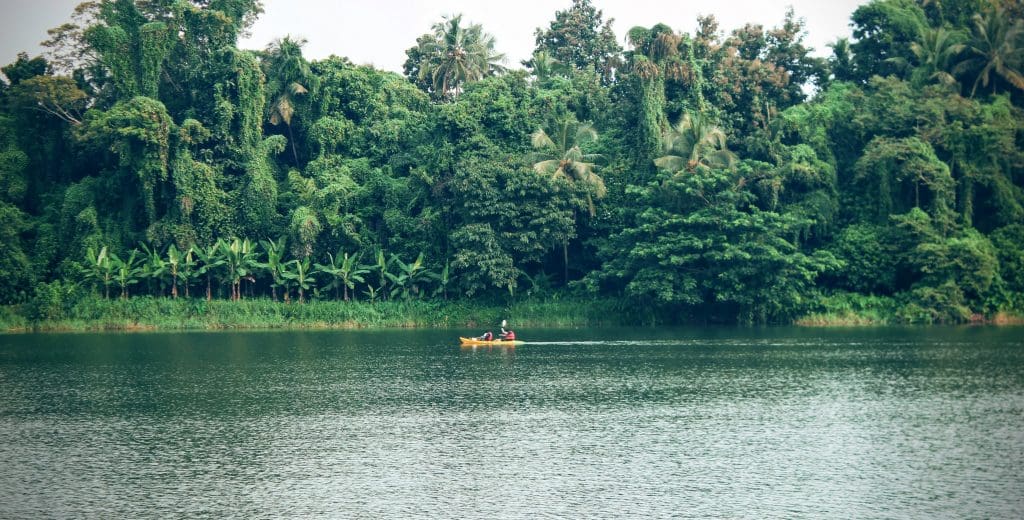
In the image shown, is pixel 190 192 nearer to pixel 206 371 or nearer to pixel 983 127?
pixel 206 371

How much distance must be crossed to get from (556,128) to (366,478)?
121 feet

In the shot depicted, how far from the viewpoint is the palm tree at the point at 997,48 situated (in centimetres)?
5156

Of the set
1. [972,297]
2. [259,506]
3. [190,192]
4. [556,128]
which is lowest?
[259,506]

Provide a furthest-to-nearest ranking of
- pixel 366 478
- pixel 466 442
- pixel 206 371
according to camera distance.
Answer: pixel 206 371
pixel 466 442
pixel 366 478

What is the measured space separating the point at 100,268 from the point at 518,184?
21.5 meters

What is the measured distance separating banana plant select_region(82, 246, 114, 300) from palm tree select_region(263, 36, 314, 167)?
1220cm

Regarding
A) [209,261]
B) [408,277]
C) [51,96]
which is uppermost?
[51,96]

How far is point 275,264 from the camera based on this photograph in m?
51.9

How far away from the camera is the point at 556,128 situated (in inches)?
2110

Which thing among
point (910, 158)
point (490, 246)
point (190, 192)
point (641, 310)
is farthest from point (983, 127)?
point (190, 192)

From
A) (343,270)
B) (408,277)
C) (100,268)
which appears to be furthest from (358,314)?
(100,268)

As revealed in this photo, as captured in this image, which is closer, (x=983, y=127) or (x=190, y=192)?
(x=983, y=127)

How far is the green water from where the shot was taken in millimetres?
17297

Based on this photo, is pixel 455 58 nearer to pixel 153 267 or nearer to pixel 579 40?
pixel 579 40
